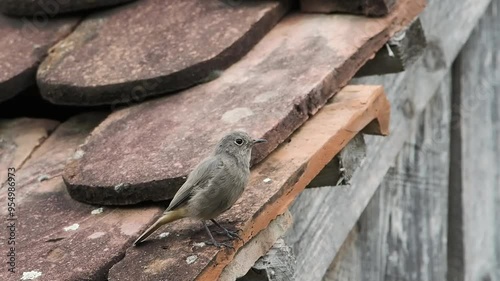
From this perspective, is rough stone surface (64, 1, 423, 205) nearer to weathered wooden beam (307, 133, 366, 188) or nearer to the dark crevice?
weathered wooden beam (307, 133, 366, 188)

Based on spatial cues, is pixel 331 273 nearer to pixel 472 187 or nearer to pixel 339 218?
pixel 339 218

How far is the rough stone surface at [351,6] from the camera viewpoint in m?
2.74

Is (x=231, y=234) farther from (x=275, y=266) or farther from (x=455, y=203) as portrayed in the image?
(x=455, y=203)

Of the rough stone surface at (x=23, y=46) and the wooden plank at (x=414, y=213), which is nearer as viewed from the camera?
the rough stone surface at (x=23, y=46)

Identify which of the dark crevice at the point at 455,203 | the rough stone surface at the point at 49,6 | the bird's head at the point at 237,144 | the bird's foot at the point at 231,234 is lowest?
the dark crevice at the point at 455,203

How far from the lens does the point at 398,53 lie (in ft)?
9.05

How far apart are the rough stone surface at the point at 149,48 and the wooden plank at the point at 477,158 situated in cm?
138

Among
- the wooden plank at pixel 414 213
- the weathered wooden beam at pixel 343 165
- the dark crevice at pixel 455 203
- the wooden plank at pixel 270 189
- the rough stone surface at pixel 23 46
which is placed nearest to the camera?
the wooden plank at pixel 270 189

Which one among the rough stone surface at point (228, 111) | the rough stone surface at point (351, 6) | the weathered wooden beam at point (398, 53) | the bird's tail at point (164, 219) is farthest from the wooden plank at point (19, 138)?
the weathered wooden beam at point (398, 53)

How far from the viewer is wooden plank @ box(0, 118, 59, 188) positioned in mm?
2461

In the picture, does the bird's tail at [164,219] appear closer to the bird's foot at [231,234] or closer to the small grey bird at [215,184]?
the small grey bird at [215,184]

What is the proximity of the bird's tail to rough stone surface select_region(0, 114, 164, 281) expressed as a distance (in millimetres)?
34

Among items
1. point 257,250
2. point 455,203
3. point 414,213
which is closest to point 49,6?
point 257,250

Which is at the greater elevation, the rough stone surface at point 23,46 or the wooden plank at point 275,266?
the rough stone surface at point 23,46
